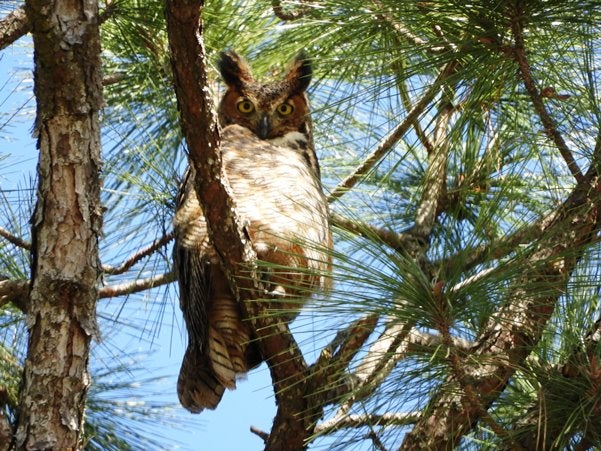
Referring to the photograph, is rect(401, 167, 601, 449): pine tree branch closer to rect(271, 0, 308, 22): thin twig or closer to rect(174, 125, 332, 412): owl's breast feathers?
rect(174, 125, 332, 412): owl's breast feathers

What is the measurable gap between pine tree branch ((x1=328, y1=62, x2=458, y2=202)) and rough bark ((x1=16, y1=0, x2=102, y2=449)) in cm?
53

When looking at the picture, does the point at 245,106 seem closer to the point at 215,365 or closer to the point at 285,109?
the point at 285,109

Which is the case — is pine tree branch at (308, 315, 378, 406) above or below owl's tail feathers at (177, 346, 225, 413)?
below

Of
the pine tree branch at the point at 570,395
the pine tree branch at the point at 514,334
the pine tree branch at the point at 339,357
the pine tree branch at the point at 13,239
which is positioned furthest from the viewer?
the pine tree branch at the point at 13,239

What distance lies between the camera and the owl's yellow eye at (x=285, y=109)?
9.21 feet

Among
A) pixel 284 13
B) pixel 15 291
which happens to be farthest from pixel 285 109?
pixel 15 291

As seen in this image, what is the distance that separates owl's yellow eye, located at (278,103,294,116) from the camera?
2.81 metres

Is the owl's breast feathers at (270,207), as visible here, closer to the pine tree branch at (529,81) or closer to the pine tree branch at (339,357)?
the pine tree branch at (339,357)

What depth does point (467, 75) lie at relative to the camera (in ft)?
5.77

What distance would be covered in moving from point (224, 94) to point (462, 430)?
1.48 meters

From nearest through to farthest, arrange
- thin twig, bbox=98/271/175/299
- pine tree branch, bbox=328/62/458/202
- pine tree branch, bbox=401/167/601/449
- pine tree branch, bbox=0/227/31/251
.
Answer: pine tree branch, bbox=401/167/601/449 → pine tree branch, bbox=328/62/458/202 → pine tree branch, bbox=0/227/31/251 → thin twig, bbox=98/271/175/299

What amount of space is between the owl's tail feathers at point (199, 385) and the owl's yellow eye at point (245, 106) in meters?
0.81

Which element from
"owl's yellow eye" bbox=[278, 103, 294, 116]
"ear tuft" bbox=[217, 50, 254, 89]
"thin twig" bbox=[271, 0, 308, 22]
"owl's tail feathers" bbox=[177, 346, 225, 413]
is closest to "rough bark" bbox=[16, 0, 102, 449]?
"owl's tail feathers" bbox=[177, 346, 225, 413]

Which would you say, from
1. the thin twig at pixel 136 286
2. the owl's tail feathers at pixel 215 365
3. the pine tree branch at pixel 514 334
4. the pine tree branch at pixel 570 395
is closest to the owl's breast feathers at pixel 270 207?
the owl's tail feathers at pixel 215 365
